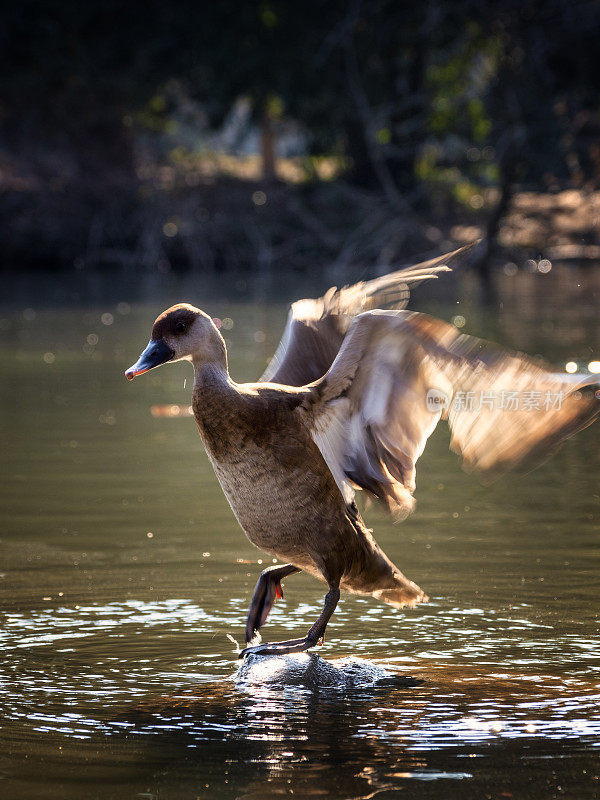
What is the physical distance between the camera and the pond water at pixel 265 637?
446cm

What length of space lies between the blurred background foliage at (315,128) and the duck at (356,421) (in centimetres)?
1995

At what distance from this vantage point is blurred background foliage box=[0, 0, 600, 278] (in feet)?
85.9

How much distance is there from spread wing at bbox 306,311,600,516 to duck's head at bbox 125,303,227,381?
470 millimetres

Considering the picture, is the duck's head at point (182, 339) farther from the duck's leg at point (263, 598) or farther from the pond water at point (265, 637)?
the pond water at point (265, 637)

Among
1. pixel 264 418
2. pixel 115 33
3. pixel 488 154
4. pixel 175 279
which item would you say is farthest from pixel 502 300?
pixel 264 418

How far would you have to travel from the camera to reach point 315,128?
98.5 ft

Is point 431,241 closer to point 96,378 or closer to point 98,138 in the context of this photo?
point 98,138

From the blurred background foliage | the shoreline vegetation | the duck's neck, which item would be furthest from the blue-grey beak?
the shoreline vegetation

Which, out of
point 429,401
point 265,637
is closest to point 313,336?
point 429,401

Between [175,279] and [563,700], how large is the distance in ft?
73.9

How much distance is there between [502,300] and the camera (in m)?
21.0

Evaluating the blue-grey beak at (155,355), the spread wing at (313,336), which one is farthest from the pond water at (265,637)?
the blue-grey beak at (155,355)

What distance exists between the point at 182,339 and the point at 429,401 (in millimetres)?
1010

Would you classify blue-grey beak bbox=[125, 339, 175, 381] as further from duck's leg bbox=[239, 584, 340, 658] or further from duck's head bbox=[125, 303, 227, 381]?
duck's leg bbox=[239, 584, 340, 658]
